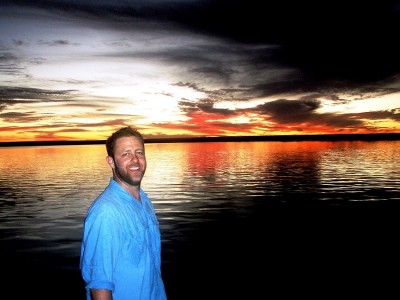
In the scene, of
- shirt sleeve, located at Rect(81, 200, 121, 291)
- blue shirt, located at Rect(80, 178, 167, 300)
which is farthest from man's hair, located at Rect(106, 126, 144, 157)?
→ shirt sleeve, located at Rect(81, 200, 121, 291)

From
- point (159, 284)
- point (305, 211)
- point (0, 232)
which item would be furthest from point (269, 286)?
point (0, 232)

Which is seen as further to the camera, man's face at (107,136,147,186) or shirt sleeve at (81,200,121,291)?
man's face at (107,136,147,186)

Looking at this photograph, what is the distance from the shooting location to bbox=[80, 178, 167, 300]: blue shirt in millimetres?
2660

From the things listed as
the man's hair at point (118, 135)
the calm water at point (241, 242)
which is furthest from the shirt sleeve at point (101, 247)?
the calm water at point (241, 242)

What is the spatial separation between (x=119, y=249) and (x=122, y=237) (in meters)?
0.10

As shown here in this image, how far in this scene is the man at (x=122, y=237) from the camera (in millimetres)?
2664

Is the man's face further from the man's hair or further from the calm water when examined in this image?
the calm water

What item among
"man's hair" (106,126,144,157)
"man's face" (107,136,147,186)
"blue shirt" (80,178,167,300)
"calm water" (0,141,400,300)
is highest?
"man's hair" (106,126,144,157)

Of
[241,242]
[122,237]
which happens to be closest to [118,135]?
[122,237]

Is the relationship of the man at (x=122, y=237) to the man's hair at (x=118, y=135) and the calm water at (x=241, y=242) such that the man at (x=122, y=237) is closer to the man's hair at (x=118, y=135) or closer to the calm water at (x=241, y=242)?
the man's hair at (x=118, y=135)

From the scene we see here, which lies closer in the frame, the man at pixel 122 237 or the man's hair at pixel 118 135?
the man at pixel 122 237

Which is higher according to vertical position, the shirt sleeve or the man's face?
the man's face

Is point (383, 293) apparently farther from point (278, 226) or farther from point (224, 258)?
point (278, 226)

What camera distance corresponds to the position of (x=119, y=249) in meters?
2.77
